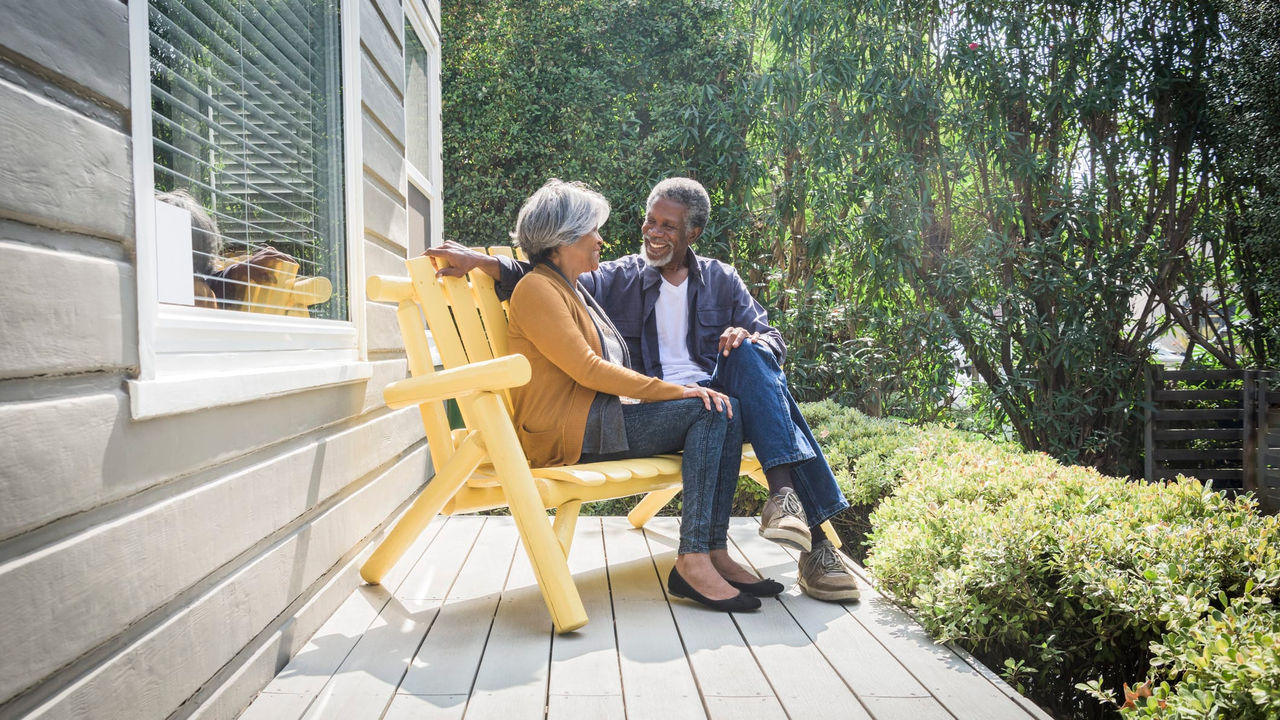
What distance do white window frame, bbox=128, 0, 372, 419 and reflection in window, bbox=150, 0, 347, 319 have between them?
42 millimetres

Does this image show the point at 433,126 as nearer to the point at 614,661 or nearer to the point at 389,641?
the point at 389,641

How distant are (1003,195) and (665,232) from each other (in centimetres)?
338

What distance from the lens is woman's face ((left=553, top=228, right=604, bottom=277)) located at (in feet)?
8.11

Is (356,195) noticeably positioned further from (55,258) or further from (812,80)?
(812,80)

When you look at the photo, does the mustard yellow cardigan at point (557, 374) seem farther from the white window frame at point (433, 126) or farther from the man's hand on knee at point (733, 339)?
the white window frame at point (433, 126)

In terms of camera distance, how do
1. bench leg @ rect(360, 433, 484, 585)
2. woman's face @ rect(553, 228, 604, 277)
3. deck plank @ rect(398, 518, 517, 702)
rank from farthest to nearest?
woman's face @ rect(553, 228, 604, 277) < bench leg @ rect(360, 433, 484, 585) < deck plank @ rect(398, 518, 517, 702)

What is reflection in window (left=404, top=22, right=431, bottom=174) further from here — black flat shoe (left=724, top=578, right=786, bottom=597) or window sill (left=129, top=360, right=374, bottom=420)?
black flat shoe (left=724, top=578, right=786, bottom=597)

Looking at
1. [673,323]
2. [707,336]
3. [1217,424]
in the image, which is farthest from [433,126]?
[1217,424]

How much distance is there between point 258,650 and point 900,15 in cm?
516

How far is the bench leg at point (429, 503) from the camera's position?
2.23 meters

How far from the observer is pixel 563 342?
2.29 meters

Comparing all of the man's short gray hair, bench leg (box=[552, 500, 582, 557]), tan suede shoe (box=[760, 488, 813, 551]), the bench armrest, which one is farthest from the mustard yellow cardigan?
the man's short gray hair

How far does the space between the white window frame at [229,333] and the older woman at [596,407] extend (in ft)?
1.57

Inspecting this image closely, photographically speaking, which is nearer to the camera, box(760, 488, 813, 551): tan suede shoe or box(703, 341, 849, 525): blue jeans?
box(760, 488, 813, 551): tan suede shoe
